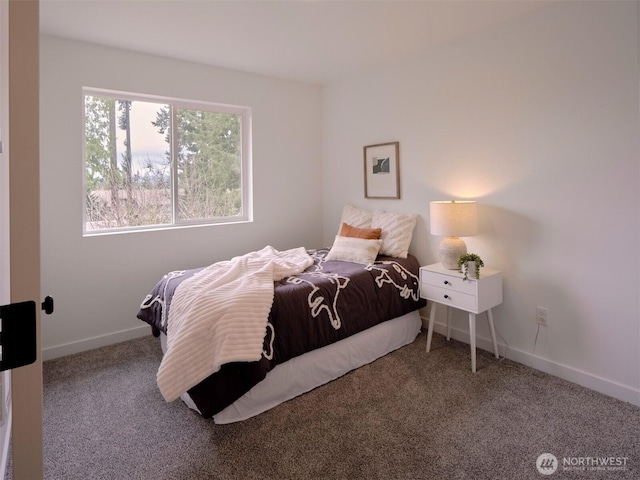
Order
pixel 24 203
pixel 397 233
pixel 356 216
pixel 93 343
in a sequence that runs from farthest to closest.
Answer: pixel 356 216
pixel 397 233
pixel 93 343
pixel 24 203

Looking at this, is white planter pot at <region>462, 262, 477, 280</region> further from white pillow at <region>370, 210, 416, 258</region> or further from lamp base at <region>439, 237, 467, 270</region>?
white pillow at <region>370, 210, 416, 258</region>

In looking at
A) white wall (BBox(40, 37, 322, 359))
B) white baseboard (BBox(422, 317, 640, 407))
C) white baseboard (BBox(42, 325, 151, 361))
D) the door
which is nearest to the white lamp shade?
white baseboard (BBox(422, 317, 640, 407))

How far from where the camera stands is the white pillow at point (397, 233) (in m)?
Result: 3.32

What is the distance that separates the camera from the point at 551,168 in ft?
8.25

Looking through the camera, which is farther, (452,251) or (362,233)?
Answer: (362,233)

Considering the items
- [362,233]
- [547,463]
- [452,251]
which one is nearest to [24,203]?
[547,463]

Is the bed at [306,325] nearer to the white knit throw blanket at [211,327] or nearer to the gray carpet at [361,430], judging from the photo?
the white knit throw blanket at [211,327]

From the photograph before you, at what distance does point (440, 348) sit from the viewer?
3.02 meters

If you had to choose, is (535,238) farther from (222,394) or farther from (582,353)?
(222,394)

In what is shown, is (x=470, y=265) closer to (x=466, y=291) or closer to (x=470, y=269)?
(x=470, y=269)

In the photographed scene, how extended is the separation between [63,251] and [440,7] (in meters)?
3.26

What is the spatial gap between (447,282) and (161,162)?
2719 mm

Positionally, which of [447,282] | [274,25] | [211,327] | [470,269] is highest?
[274,25]

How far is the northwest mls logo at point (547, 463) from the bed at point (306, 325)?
1.22 meters
